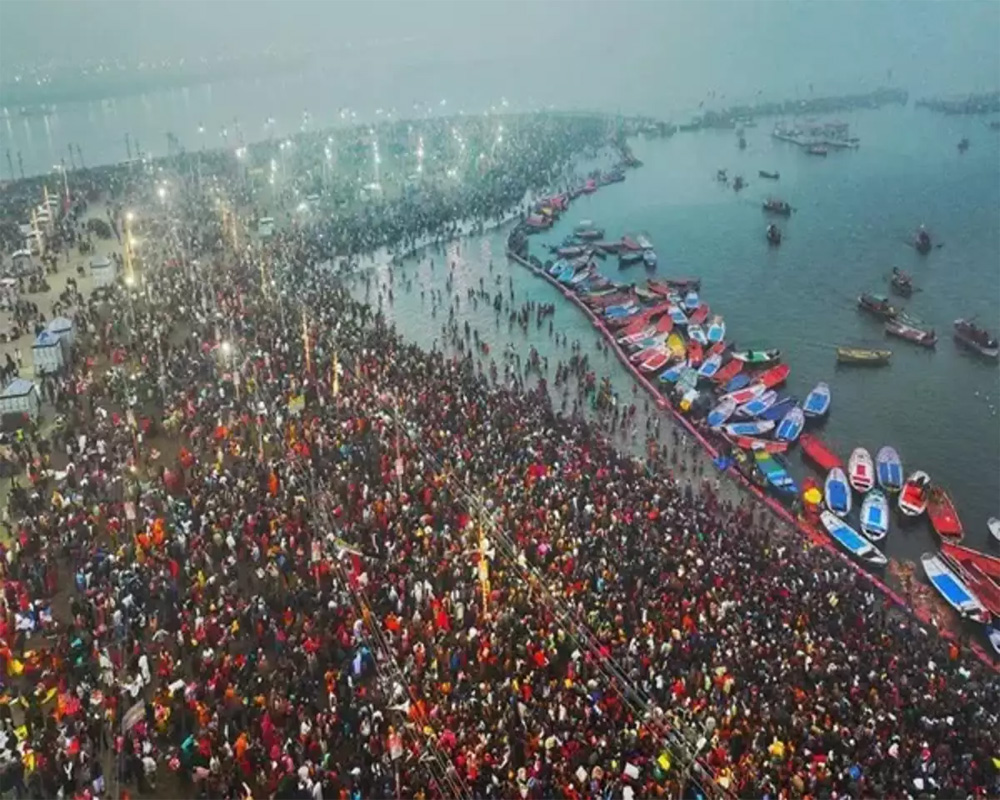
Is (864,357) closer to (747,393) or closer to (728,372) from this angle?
(728,372)

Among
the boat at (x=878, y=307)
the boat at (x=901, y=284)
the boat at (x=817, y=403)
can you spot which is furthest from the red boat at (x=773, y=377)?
the boat at (x=901, y=284)

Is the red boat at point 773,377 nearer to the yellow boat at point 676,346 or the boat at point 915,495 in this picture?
the yellow boat at point 676,346

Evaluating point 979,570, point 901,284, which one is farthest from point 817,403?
point 901,284

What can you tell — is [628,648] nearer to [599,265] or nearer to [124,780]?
[124,780]

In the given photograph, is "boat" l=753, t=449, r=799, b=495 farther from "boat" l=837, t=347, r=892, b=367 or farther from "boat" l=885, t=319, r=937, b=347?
"boat" l=885, t=319, r=937, b=347

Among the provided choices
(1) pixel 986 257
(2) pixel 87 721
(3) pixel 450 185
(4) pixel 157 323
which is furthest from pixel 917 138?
(2) pixel 87 721

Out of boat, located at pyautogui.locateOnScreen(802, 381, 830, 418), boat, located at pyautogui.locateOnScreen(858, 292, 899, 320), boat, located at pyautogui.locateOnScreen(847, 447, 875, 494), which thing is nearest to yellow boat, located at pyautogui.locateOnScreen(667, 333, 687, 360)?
boat, located at pyautogui.locateOnScreen(802, 381, 830, 418)
